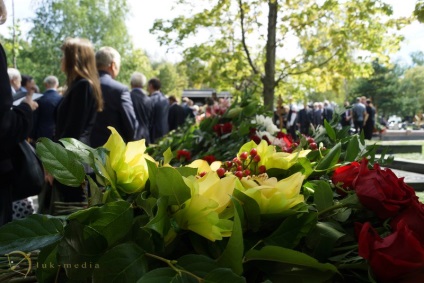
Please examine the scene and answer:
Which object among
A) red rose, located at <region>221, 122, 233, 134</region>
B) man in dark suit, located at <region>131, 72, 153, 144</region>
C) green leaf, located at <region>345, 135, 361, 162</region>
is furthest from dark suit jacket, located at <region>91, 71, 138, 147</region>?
green leaf, located at <region>345, 135, 361, 162</region>

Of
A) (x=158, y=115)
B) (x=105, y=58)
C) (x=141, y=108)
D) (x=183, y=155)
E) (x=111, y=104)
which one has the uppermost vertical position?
(x=105, y=58)

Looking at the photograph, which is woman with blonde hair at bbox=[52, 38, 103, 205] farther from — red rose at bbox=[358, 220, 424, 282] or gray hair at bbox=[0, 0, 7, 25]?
red rose at bbox=[358, 220, 424, 282]

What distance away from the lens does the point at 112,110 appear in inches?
181

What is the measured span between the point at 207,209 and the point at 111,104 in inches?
153

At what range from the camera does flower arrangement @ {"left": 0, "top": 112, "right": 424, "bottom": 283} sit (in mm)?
765

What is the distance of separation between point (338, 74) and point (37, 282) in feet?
29.1

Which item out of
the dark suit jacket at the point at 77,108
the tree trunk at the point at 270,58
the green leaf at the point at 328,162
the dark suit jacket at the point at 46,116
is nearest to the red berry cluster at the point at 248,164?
the green leaf at the point at 328,162

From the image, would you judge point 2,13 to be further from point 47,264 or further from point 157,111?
point 157,111

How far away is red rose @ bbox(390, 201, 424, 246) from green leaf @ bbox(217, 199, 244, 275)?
0.29 m

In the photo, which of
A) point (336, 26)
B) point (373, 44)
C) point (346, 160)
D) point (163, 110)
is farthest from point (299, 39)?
point (346, 160)

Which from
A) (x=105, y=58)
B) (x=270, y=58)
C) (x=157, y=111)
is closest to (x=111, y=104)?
(x=105, y=58)

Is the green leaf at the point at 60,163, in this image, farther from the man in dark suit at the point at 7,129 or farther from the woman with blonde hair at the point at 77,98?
the woman with blonde hair at the point at 77,98

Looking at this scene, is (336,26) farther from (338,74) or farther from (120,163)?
(120,163)

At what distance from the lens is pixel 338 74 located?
922 cm
